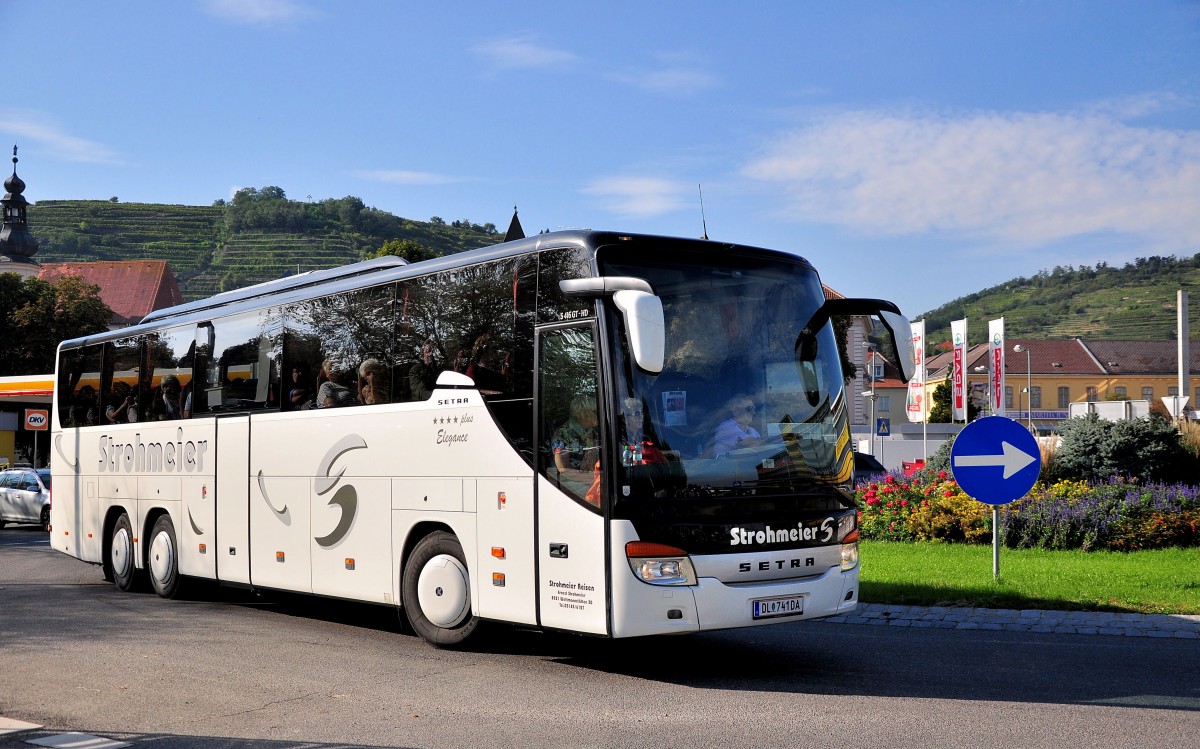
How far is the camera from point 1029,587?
13117 mm

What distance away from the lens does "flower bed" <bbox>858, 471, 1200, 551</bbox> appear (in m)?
16.7

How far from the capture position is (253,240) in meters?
189

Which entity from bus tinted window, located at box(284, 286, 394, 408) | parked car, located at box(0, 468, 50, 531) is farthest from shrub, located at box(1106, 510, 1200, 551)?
parked car, located at box(0, 468, 50, 531)

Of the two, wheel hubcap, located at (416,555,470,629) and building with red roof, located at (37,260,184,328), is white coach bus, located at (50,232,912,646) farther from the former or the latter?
building with red roof, located at (37,260,184,328)

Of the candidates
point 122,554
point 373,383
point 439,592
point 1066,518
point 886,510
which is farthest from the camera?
point 886,510

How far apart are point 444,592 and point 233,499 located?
4.32m

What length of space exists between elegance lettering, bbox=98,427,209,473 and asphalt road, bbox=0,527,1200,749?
2.46 metres

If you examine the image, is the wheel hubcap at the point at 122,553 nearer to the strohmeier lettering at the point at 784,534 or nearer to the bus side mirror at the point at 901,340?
the strohmeier lettering at the point at 784,534

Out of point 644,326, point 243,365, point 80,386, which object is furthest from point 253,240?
point 644,326

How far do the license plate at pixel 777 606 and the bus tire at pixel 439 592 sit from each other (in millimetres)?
2467

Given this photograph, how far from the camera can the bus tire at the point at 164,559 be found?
14.8m

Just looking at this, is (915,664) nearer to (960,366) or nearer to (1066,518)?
(1066,518)

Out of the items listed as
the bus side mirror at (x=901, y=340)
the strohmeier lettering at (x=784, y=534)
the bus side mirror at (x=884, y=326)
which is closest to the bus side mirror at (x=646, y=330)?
the strohmeier lettering at (x=784, y=534)

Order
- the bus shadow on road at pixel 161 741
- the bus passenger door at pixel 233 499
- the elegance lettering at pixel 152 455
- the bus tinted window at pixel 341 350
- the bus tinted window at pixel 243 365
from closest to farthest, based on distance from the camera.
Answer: the bus shadow on road at pixel 161 741 < the bus tinted window at pixel 341 350 < the bus tinted window at pixel 243 365 < the bus passenger door at pixel 233 499 < the elegance lettering at pixel 152 455
